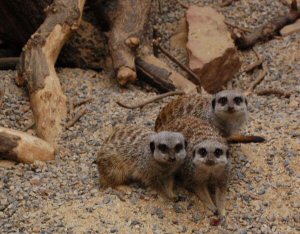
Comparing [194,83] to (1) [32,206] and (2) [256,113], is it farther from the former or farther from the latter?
(1) [32,206]

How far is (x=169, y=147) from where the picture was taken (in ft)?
9.89

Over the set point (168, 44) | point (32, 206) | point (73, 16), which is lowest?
point (32, 206)

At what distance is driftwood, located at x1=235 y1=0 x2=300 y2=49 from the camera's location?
5.12 metres

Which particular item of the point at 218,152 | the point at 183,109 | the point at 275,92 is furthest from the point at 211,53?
the point at 218,152

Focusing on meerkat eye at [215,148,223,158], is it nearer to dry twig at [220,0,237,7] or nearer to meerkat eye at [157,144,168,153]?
meerkat eye at [157,144,168,153]

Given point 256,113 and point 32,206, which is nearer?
point 32,206

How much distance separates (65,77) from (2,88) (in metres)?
0.48

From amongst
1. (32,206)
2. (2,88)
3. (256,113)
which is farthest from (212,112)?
(2,88)

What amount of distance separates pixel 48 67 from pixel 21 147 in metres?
0.74

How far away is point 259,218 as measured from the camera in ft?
10.1

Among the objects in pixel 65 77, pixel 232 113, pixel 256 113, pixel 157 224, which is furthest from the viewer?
pixel 65 77

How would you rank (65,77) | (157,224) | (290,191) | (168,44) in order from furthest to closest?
(168,44) < (65,77) < (290,191) < (157,224)

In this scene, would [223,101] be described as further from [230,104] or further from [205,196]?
[205,196]

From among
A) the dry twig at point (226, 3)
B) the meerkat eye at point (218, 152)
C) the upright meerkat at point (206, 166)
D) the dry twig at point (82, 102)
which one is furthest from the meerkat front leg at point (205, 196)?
the dry twig at point (226, 3)
